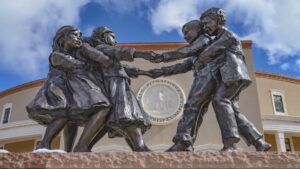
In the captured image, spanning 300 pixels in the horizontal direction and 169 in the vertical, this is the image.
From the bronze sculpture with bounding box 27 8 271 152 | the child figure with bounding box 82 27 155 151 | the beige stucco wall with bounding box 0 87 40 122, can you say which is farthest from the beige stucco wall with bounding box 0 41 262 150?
the child figure with bounding box 82 27 155 151

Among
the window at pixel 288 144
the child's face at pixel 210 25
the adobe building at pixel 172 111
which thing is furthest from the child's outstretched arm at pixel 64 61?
the window at pixel 288 144

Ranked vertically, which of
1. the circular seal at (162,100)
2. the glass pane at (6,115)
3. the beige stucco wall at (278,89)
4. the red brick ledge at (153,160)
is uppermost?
the beige stucco wall at (278,89)

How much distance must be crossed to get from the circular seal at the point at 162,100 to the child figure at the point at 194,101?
13330 mm

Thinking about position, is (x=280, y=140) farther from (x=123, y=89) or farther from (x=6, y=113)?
(x=123, y=89)

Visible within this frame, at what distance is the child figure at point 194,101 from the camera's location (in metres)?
4.85

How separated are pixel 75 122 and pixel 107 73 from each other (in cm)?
78

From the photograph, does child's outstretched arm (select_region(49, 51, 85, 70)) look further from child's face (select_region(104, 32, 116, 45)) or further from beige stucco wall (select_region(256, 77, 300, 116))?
beige stucco wall (select_region(256, 77, 300, 116))

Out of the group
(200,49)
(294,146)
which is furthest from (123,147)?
(200,49)

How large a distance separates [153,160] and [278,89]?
23.3 m

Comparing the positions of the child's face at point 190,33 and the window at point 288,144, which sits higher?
the window at point 288,144

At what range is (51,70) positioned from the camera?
539cm

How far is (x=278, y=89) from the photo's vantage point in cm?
2580

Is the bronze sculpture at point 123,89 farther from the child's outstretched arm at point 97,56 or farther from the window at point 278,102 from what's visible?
the window at point 278,102

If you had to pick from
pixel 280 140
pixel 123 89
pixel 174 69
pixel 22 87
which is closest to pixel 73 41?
pixel 123 89
